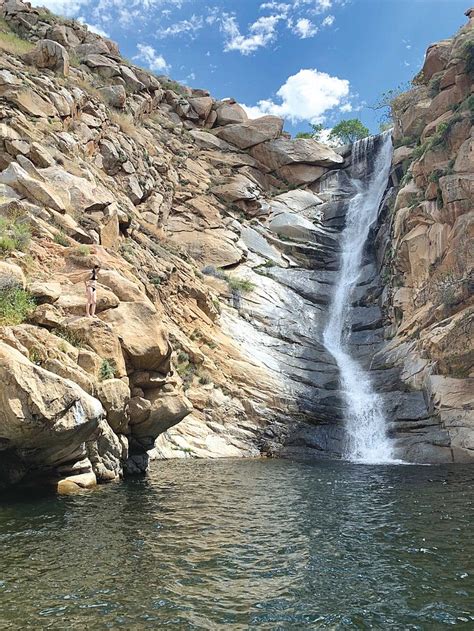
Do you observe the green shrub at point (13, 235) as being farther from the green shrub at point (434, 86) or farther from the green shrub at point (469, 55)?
the green shrub at point (434, 86)

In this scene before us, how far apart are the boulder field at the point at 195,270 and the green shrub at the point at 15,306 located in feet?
0.19

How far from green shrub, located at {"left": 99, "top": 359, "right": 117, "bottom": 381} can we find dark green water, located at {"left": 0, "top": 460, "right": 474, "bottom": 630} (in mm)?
2837

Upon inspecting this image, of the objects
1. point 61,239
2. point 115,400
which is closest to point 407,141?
point 61,239

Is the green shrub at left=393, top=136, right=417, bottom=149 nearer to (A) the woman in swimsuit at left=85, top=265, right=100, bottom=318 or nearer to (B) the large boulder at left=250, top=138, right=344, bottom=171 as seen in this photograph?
(B) the large boulder at left=250, top=138, right=344, bottom=171

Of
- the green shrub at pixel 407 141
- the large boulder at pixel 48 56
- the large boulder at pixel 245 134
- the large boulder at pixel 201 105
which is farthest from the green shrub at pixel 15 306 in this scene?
the large boulder at pixel 201 105

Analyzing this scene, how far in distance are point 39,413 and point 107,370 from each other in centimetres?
332

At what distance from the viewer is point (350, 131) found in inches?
2911

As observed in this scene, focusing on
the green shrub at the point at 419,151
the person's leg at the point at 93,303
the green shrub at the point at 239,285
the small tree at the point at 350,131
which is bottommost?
the person's leg at the point at 93,303

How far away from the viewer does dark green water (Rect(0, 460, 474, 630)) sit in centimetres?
607

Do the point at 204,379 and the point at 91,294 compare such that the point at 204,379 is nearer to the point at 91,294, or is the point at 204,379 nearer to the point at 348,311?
the point at 91,294

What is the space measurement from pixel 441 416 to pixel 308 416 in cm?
614

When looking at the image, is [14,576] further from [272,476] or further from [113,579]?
[272,476]

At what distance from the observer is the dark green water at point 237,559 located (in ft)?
19.9

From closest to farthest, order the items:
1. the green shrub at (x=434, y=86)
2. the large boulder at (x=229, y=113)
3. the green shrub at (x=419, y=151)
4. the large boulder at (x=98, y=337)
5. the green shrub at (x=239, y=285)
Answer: the large boulder at (x=98, y=337), the green shrub at (x=239, y=285), the green shrub at (x=419, y=151), the green shrub at (x=434, y=86), the large boulder at (x=229, y=113)
